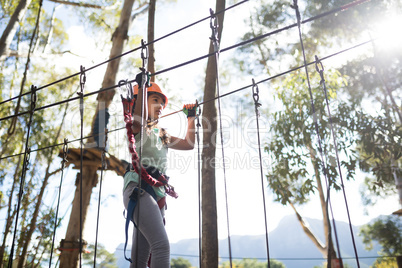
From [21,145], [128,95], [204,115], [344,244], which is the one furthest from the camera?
[344,244]

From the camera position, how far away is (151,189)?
1.28m

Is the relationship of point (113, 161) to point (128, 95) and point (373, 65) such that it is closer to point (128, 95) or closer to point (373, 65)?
point (128, 95)

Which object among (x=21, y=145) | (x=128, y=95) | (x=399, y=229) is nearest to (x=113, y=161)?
(x=128, y=95)

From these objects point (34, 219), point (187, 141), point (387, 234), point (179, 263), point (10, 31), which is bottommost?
point (179, 263)

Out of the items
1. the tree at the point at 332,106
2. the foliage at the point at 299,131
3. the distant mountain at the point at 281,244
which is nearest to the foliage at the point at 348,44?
the tree at the point at 332,106

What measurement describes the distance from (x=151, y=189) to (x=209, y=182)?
1.64 metres

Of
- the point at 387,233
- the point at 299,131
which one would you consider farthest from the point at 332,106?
the point at 387,233

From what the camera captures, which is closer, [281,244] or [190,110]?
[190,110]

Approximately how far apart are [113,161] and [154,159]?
95.1 inches

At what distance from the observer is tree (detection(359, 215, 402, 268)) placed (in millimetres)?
7820

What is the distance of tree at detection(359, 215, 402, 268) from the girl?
7.95 meters

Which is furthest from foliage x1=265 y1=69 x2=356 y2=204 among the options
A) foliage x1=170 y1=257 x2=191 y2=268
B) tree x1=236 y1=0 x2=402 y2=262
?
foliage x1=170 y1=257 x2=191 y2=268

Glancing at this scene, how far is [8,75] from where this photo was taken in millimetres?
7055

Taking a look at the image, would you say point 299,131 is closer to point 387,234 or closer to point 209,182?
point 209,182
